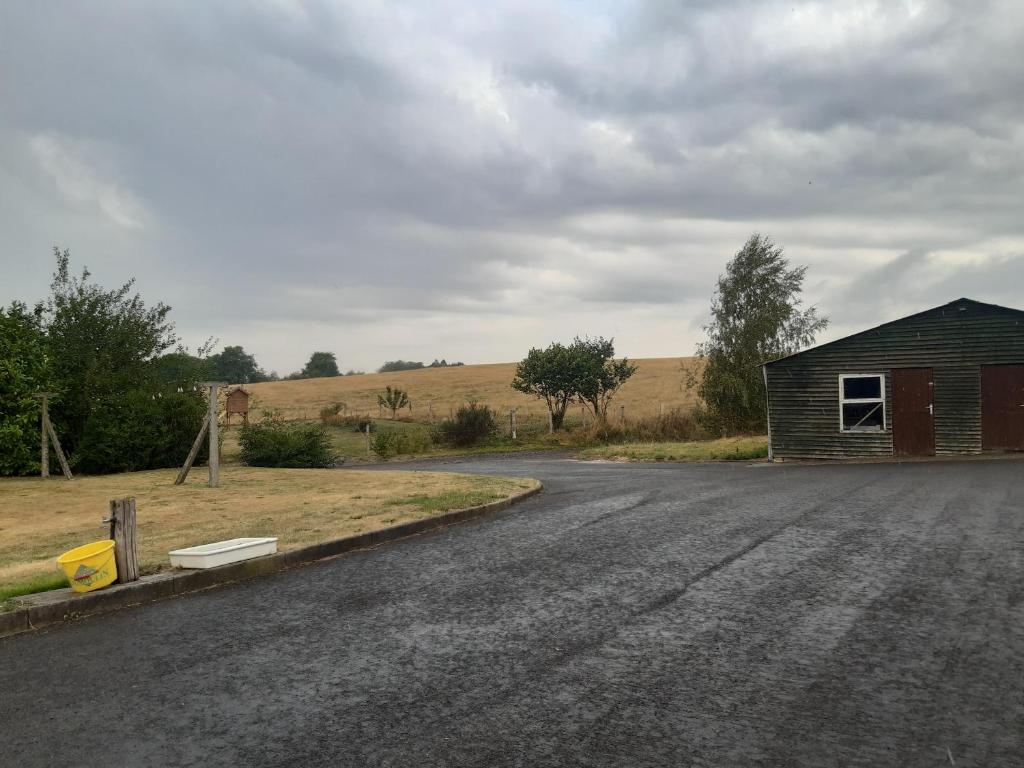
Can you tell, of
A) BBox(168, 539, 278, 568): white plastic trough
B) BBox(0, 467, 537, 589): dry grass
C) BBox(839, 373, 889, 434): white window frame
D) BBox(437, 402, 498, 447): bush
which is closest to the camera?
BBox(168, 539, 278, 568): white plastic trough

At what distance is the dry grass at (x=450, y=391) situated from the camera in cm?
5641

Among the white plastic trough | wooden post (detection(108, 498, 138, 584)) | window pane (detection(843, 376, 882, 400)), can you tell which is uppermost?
window pane (detection(843, 376, 882, 400))

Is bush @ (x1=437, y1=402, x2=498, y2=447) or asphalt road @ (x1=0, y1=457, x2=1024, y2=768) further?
bush @ (x1=437, y1=402, x2=498, y2=447)

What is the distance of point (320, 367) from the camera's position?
12019cm

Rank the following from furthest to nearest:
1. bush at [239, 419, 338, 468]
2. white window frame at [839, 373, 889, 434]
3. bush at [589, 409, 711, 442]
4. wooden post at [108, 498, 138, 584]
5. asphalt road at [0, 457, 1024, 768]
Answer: bush at [589, 409, 711, 442]
bush at [239, 419, 338, 468]
white window frame at [839, 373, 889, 434]
wooden post at [108, 498, 138, 584]
asphalt road at [0, 457, 1024, 768]

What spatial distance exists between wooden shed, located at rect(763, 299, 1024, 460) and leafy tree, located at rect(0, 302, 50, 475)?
21066 millimetres

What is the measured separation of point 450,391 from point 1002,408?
169ft

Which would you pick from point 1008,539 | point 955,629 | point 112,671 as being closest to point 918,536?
point 1008,539

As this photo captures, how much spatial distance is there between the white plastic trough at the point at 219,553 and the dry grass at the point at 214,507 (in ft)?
1.01

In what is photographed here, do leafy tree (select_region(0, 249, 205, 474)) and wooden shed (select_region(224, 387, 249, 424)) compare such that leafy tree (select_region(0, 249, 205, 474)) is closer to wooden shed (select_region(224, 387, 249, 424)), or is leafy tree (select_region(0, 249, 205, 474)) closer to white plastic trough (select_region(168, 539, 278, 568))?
wooden shed (select_region(224, 387, 249, 424))

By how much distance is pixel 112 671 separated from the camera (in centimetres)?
504

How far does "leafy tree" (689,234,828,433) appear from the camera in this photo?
39.6 m

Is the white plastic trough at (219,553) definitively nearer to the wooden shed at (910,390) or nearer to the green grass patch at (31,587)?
the green grass patch at (31,587)

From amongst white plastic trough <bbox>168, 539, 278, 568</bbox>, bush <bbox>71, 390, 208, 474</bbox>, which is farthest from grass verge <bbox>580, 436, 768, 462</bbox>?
white plastic trough <bbox>168, 539, 278, 568</bbox>
